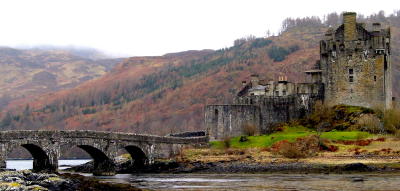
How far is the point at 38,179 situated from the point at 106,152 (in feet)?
66.2

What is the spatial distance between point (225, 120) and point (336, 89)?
45.2 ft

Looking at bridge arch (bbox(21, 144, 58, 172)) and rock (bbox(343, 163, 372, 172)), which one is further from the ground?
bridge arch (bbox(21, 144, 58, 172))

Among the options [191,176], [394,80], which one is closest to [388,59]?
[191,176]

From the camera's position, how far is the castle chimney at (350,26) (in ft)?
262

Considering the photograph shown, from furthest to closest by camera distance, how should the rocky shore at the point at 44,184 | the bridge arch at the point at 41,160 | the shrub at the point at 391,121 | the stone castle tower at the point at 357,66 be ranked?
the stone castle tower at the point at 357,66
the shrub at the point at 391,121
the bridge arch at the point at 41,160
the rocky shore at the point at 44,184

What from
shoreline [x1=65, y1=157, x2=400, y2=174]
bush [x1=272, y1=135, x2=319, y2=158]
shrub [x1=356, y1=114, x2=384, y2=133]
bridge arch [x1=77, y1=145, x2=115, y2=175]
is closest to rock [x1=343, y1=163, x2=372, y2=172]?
shoreline [x1=65, y1=157, x2=400, y2=174]

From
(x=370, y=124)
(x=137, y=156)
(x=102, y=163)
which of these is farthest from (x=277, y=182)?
(x=370, y=124)

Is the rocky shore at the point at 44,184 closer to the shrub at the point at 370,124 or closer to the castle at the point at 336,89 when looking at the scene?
the castle at the point at 336,89

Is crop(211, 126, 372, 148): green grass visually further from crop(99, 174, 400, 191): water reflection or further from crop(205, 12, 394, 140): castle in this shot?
crop(99, 174, 400, 191): water reflection

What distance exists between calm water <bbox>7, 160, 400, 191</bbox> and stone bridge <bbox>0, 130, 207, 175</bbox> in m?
7.04

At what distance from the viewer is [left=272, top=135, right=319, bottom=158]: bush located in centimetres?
6769

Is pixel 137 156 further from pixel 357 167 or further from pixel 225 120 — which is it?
pixel 357 167

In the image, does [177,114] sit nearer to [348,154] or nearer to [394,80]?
[394,80]

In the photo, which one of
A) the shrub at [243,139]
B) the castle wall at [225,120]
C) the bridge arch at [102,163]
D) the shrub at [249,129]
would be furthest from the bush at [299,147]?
the bridge arch at [102,163]
